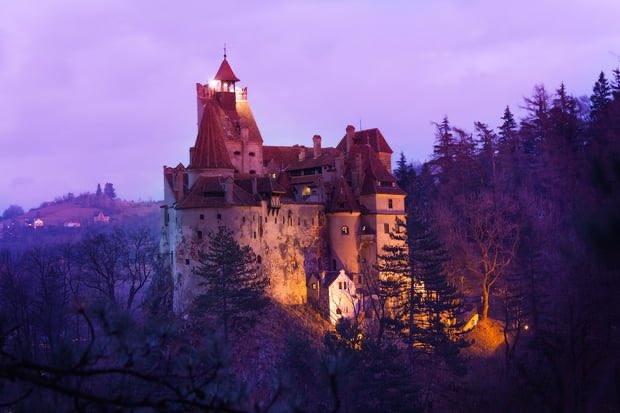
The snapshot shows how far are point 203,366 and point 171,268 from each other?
42896 mm

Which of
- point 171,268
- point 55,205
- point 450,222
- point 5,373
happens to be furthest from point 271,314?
point 55,205

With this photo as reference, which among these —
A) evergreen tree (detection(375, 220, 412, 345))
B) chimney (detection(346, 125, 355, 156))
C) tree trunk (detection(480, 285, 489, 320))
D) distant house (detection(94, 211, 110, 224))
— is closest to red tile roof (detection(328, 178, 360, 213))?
evergreen tree (detection(375, 220, 412, 345))

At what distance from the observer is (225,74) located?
210 feet

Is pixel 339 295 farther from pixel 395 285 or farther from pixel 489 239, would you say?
pixel 489 239

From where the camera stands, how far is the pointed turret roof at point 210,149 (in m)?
53.7

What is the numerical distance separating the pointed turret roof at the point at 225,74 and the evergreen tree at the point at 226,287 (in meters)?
17.6

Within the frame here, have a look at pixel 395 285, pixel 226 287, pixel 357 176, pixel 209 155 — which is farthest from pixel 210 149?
pixel 395 285

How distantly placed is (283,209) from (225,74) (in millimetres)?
15005

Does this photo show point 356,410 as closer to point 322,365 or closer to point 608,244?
point 608,244

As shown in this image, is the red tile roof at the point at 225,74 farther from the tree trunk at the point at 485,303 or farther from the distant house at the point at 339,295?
the tree trunk at the point at 485,303

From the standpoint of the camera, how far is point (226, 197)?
51.4 metres

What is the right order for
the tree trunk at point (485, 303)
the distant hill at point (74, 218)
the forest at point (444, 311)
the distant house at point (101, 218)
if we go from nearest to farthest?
the forest at point (444, 311)
the tree trunk at point (485, 303)
the distant hill at point (74, 218)
the distant house at point (101, 218)

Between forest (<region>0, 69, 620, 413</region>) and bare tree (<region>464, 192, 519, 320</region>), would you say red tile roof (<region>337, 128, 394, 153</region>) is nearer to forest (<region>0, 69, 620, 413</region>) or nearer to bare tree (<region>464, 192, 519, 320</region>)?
forest (<region>0, 69, 620, 413</region>)

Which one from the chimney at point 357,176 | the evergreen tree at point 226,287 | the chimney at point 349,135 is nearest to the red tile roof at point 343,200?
the chimney at point 357,176
